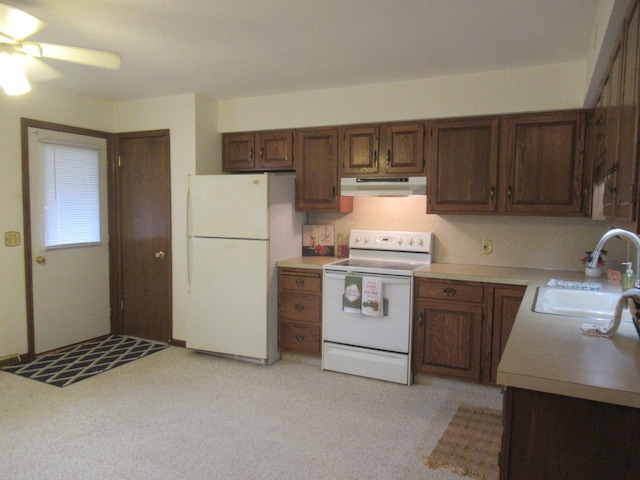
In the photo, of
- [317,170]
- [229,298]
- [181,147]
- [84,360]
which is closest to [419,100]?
[317,170]

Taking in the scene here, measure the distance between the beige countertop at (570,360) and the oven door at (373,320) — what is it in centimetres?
128

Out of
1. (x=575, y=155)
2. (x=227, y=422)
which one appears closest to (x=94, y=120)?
(x=227, y=422)

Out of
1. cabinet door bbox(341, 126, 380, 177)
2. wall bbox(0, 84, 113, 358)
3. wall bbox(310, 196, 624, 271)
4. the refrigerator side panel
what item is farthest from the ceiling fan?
wall bbox(310, 196, 624, 271)

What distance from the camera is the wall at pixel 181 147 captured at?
4145mm

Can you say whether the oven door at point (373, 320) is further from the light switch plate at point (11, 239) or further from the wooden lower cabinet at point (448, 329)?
the light switch plate at point (11, 239)

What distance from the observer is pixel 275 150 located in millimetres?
4203

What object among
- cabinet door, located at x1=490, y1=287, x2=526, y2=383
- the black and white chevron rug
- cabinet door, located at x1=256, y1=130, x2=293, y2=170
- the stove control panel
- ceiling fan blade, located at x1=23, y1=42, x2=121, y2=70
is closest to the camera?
ceiling fan blade, located at x1=23, y1=42, x2=121, y2=70

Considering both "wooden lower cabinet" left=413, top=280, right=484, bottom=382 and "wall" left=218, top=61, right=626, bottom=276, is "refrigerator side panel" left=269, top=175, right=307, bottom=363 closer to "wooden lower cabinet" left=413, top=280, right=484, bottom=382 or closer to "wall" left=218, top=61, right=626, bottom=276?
"wall" left=218, top=61, right=626, bottom=276

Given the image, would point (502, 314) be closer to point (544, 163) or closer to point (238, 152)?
point (544, 163)

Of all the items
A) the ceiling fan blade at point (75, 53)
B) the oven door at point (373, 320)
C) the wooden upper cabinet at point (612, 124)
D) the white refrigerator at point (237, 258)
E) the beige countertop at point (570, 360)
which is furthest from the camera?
the white refrigerator at point (237, 258)

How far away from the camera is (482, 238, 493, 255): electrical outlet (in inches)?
147

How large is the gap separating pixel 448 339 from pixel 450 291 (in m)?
0.36

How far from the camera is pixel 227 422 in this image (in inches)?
113

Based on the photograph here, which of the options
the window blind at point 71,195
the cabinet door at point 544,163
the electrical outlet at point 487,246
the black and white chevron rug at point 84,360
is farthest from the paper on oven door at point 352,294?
the window blind at point 71,195
